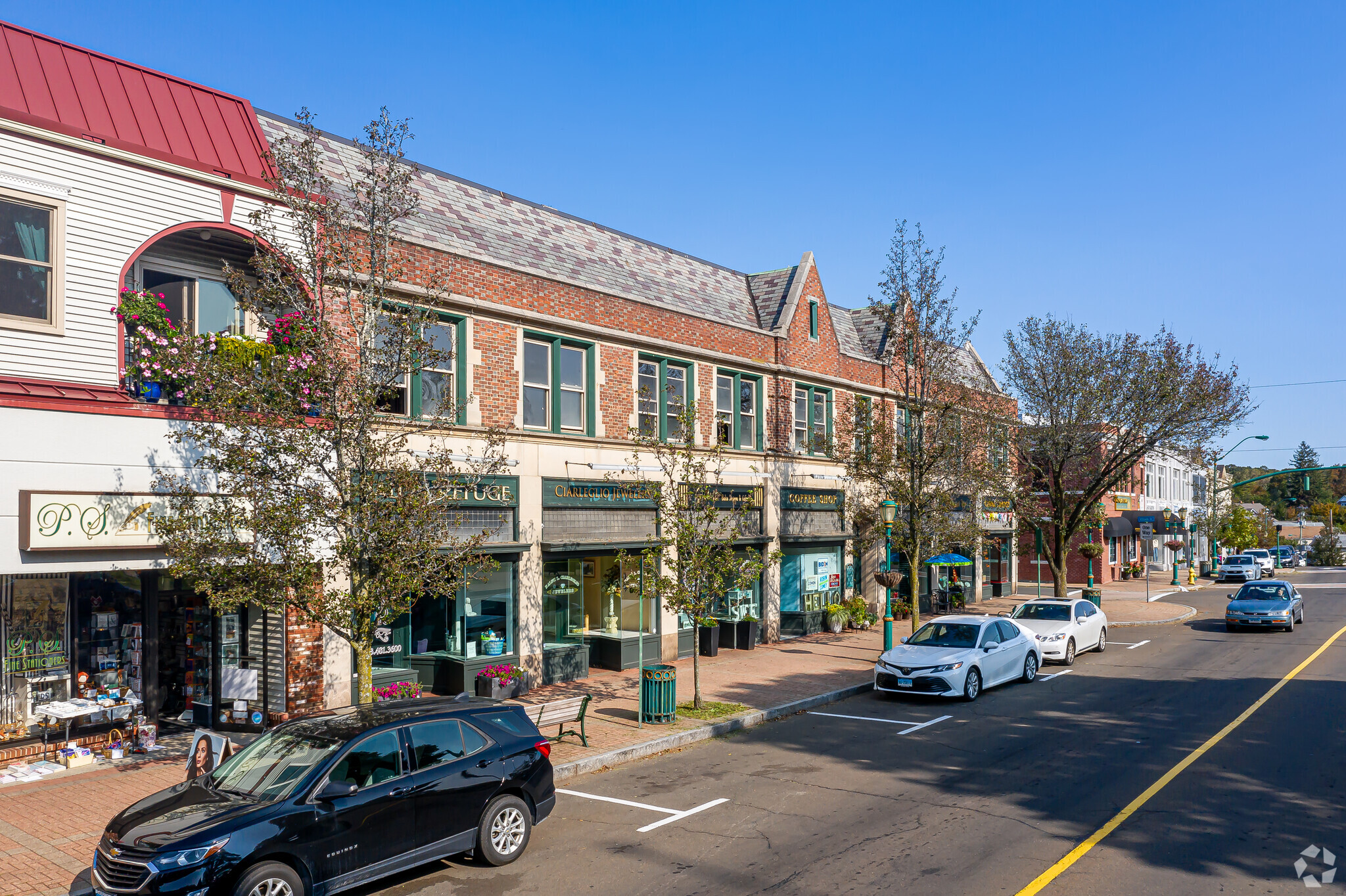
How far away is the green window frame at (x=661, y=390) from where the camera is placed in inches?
792

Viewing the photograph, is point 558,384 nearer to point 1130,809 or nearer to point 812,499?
point 812,499

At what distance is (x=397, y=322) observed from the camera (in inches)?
436

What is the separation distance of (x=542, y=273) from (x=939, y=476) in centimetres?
1121

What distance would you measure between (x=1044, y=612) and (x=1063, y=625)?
107 centimetres

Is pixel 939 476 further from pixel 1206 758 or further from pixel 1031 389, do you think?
Result: pixel 1206 758

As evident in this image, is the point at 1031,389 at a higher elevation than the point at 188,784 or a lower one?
higher

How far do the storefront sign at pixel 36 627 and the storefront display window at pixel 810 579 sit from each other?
54.0 feet

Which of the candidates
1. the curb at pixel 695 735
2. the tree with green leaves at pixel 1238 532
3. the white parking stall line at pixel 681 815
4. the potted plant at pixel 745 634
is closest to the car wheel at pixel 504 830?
the curb at pixel 695 735

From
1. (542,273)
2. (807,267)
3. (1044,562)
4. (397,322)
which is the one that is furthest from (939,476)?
(1044,562)

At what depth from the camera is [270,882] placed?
683 cm

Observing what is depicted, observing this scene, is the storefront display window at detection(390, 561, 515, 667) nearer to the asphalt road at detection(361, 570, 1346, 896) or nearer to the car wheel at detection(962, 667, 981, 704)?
the asphalt road at detection(361, 570, 1346, 896)

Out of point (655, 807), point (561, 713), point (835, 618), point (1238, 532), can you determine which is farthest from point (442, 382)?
point (1238, 532)

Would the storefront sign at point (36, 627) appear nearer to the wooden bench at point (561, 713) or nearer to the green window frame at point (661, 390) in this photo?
the wooden bench at point (561, 713)

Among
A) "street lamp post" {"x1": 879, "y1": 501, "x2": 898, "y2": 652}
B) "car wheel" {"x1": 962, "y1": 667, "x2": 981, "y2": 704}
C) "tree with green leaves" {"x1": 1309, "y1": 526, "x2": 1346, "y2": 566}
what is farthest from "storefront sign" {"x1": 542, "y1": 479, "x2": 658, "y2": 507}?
"tree with green leaves" {"x1": 1309, "y1": 526, "x2": 1346, "y2": 566}
